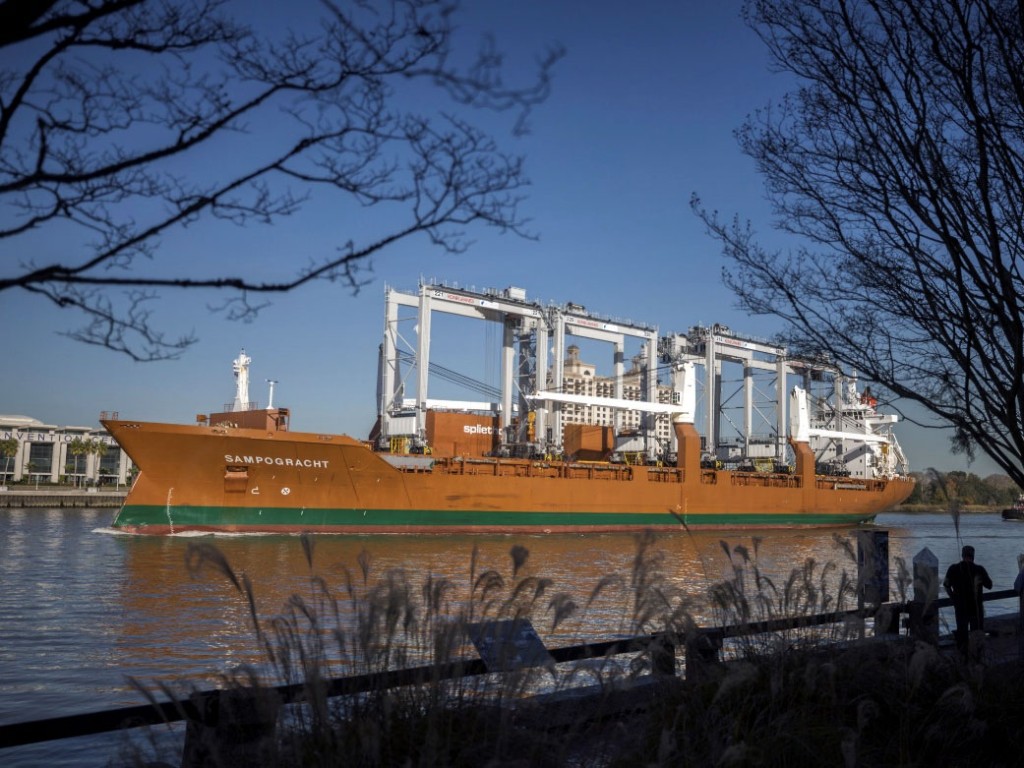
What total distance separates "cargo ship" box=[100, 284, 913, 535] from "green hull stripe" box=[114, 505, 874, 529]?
0.04m

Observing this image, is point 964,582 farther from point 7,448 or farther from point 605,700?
point 7,448

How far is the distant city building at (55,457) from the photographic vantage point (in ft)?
201

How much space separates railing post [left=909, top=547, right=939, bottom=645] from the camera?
13.9ft

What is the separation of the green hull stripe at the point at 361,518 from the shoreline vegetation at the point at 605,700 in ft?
45.5

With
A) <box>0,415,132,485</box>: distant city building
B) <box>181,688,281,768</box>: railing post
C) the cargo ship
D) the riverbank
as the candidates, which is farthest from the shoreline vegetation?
<box>0,415,132,485</box>: distant city building

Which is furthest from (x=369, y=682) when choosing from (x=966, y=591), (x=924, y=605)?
(x=966, y=591)

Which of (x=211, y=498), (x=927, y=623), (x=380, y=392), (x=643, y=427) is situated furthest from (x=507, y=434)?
(x=927, y=623)

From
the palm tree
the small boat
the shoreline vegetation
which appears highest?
the palm tree

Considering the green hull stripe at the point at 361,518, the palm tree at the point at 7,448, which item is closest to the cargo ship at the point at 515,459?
the green hull stripe at the point at 361,518

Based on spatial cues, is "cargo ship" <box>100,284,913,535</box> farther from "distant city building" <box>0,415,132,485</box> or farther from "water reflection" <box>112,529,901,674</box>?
"distant city building" <box>0,415,132,485</box>

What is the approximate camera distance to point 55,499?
155ft

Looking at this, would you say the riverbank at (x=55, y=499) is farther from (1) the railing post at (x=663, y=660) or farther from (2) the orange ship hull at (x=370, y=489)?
(1) the railing post at (x=663, y=660)

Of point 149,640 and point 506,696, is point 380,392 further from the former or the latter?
point 506,696

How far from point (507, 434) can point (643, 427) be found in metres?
7.43
